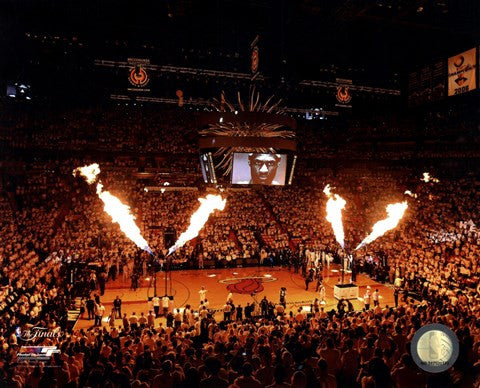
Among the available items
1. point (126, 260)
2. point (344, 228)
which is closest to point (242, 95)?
point (344, 228)

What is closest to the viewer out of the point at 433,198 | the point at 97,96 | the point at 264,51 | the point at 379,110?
the point at 264,51

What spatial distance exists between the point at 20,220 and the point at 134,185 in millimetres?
7624

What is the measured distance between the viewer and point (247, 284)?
19.8 metres

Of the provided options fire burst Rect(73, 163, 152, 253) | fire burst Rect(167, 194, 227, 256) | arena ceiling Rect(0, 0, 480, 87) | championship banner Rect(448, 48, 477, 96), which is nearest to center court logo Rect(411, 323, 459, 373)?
arena ceiling Rect(0, 0, 480, 87)

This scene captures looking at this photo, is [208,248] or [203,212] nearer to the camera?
[208,248]

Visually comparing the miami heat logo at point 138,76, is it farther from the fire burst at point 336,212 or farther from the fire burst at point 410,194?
the fire burst at point 410,194

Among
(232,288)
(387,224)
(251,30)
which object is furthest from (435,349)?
(387,224)

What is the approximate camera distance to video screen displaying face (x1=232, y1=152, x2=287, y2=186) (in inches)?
492

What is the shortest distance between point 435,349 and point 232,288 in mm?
12889

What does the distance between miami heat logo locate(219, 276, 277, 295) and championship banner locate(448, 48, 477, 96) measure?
44.8 ft

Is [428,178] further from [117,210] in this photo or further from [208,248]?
[117,210]

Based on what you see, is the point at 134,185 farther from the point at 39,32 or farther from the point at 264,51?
the point at 264,51

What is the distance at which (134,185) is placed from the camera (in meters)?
27.0

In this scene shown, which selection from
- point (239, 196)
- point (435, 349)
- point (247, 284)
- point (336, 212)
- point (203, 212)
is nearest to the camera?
point (435, 349)
